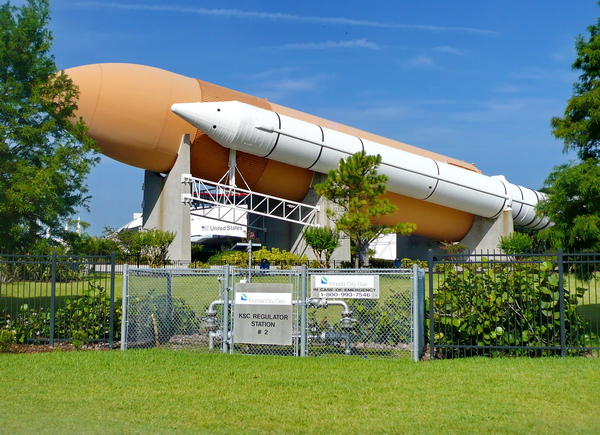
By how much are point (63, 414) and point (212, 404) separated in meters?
1.71

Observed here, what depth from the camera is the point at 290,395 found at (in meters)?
7.30

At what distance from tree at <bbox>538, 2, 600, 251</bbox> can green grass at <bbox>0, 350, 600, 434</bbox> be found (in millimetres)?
4581

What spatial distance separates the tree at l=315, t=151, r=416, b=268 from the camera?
2827cm

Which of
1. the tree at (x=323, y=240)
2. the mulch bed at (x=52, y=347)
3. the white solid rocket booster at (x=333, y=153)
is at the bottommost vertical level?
the mulch bed at (x=52, y=347)

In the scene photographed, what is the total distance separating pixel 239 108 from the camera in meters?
27.6

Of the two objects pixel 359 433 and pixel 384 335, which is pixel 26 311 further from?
pixel 359 433

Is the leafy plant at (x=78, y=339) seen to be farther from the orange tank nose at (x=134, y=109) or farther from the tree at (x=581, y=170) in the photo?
the orange tank nose at (x=134, y=109)

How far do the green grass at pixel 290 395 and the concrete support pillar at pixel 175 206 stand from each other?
19398 mm

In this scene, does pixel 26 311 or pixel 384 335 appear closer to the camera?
pixel 384 335

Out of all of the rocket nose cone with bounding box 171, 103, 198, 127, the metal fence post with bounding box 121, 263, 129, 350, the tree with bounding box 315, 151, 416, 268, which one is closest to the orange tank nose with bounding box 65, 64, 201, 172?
the rocket nose cone with bounding box 171, 103, 198, 127

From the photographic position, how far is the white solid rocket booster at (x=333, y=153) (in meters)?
27.4

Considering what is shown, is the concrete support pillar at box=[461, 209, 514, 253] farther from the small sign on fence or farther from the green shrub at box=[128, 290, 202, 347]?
the small sign on fence

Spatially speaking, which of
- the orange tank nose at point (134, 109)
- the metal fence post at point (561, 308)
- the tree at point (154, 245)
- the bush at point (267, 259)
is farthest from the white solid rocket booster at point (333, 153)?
the metal fence post at point (561, 308)

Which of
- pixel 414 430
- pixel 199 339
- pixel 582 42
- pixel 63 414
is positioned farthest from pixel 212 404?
pixel 582 42
